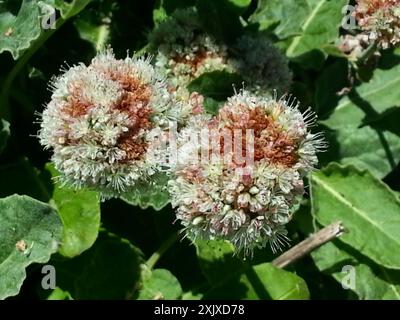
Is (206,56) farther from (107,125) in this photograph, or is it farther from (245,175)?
(245,175)

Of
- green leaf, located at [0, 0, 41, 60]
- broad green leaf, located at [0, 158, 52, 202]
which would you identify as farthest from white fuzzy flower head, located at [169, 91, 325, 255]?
broad green leaf, located at [0, 158, 52, 202]

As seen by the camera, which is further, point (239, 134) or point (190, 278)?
point (190, 278)

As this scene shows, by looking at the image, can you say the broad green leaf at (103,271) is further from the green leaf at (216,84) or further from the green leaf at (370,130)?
the green leaf at (370,130)

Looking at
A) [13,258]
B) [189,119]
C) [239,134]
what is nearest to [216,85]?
[189,119]

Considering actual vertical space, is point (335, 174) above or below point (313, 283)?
above

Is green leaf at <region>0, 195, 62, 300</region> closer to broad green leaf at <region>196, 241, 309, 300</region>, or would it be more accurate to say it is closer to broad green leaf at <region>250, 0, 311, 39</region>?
broad green leaf at <region>196, 241, 309, 300</region>
